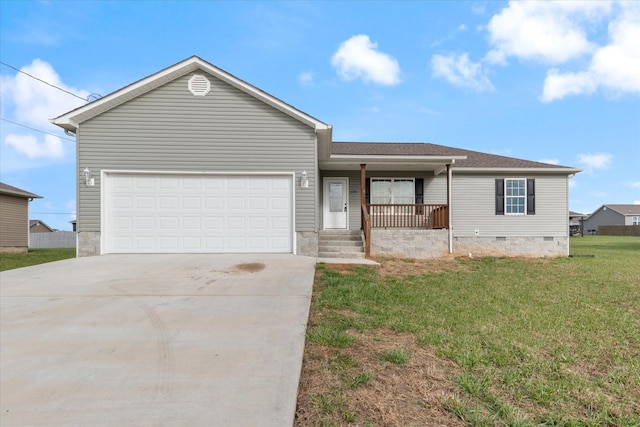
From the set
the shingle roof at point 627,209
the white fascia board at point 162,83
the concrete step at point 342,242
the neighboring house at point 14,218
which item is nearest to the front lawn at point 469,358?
the concrete step at point 342,242

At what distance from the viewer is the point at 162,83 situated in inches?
366

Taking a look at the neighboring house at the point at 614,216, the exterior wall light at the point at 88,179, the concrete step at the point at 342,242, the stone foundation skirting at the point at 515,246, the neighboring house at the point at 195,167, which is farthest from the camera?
the neighboring house at the point at 614,216

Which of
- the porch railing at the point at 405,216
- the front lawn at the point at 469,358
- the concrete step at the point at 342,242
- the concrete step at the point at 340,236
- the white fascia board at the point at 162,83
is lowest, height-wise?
the front lawn at the point at 469,358

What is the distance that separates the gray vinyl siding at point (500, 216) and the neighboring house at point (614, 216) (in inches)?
1875

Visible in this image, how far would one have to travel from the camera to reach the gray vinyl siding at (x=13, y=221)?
18.1 metres

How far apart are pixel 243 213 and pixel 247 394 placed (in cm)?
726

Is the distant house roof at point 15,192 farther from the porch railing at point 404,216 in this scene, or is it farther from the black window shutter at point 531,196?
the black window shutter at point 531,196

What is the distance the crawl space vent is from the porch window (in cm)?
660

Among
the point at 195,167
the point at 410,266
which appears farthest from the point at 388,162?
the point at 195,167

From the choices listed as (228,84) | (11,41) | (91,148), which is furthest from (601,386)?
(11,41)

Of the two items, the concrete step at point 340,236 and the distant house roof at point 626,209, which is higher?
the distant house roof at point 626,209

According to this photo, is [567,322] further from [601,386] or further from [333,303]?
[333,303]

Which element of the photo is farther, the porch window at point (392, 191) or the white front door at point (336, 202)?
the porch window at point (392, 191)

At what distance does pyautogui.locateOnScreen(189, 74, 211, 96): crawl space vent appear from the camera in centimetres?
938
